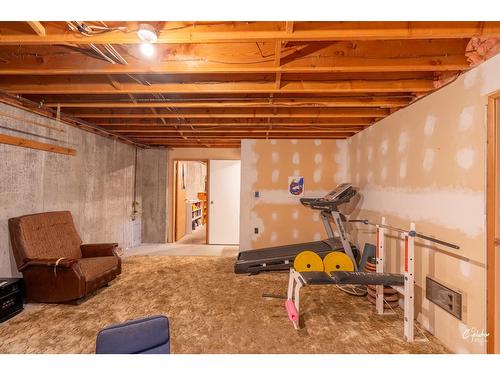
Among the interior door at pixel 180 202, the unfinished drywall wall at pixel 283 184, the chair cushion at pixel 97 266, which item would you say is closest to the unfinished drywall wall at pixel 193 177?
the interior door at pixel 180 202

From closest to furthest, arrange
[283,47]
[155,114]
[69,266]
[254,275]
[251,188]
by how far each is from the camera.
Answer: [283,47]
[69,266]
[155,114]
[254,275]
[251,188]

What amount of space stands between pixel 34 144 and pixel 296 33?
339cm

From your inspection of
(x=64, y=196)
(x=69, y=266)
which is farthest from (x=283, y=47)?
(x=64, y=196)

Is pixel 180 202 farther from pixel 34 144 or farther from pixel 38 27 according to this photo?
pixel 38 27

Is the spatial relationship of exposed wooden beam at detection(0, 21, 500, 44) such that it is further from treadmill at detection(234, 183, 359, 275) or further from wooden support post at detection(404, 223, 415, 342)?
treadmill at detection(234, 183, 359, 275)

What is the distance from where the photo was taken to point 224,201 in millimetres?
6242

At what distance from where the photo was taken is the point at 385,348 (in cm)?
218

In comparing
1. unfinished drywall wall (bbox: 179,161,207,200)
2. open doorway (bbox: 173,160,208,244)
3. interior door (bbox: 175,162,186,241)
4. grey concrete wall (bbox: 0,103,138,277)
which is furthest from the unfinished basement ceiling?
unfinished drywall wall (bbox: 179,161,207,200)

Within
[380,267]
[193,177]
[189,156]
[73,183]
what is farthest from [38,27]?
[193,177]

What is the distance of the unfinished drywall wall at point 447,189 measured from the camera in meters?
1.94

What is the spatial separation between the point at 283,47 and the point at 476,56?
1453 millimetres

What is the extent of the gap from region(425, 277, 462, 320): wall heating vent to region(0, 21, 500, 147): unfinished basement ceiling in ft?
6.02
